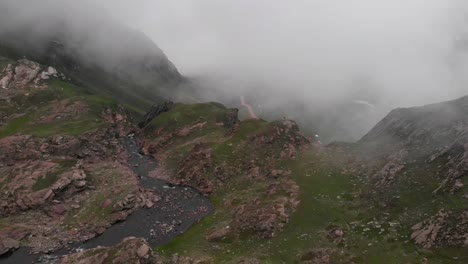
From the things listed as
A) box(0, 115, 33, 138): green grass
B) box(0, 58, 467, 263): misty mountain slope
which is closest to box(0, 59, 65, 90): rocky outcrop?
box(0, 58, 467, 263): misty mountain slope

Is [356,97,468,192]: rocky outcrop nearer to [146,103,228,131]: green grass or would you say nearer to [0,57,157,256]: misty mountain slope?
[146,103,228,131]: green grass

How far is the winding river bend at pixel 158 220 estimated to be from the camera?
265ft

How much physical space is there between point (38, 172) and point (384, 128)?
91336mm

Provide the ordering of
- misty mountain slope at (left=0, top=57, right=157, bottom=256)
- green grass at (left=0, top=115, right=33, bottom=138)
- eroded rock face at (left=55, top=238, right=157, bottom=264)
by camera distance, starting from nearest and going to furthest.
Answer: eroded rock face at (left=55, top=238, right=157, bottom=264) < misty mountain slope at (left=0, top=57, right=157, bottom=256) < green grass at (left=0, top=115, right=33, bottom=138)

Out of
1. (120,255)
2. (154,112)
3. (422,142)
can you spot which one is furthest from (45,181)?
(422,142)

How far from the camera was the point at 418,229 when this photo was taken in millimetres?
75562

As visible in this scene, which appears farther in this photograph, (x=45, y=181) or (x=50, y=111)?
(x=50, y=111)

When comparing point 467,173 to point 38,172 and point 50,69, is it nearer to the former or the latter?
point 38,172

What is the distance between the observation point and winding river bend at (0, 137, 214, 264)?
80.9 meters

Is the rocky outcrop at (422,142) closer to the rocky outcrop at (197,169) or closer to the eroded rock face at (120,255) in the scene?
the rocky outcrop at (197,169)

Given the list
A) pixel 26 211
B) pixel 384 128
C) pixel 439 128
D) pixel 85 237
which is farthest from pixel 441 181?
pixel 26 211

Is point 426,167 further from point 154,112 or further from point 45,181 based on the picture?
point 154,112

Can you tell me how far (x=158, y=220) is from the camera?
308 ft

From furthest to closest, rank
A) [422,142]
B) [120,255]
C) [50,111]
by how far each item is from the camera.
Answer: [50,111] < [422,142] < [120,255]
